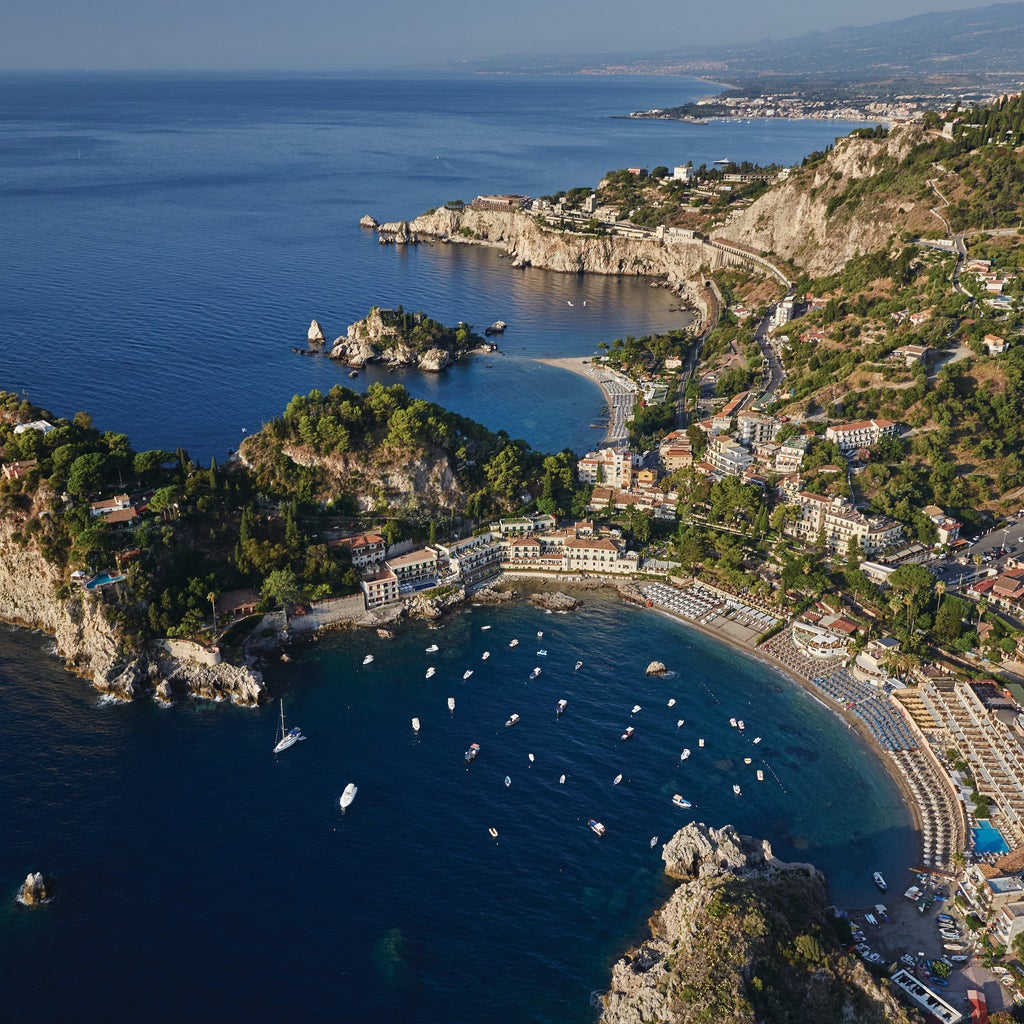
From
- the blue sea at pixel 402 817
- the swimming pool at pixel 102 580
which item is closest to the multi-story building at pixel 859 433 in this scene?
the blue sea at pixel 402 817

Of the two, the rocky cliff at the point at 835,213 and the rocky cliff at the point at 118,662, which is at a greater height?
the rocky cliff at the point at 835,213

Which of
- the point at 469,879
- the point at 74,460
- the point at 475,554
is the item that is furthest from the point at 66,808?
the point at 475,554

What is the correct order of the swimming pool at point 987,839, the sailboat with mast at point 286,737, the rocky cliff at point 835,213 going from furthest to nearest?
the rocky cliff at point 835,213 < the sailboat with mast at point 286,737 < the swimming pool at point 987,839

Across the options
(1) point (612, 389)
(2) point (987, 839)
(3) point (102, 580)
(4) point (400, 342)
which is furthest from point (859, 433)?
(3) point (102, 580)

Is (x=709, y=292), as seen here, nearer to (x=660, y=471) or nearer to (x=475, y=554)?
(x=660, y=471)

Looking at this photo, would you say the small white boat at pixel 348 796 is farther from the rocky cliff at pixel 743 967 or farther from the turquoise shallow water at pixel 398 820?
the rocky cliff at pixel 743 967
